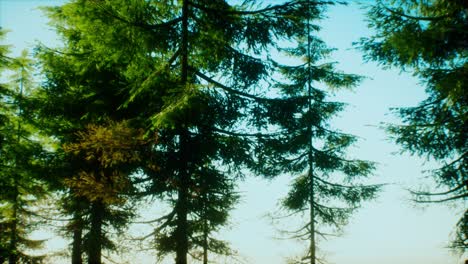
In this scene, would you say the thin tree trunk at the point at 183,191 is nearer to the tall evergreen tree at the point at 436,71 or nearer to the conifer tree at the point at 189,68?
the conifer tree at the point at 189,68

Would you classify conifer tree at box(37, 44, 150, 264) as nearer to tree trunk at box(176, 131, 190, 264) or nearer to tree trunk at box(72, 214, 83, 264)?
tree trunk at box(72, 214, 83, 264)

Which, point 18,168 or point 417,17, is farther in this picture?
point 18,168

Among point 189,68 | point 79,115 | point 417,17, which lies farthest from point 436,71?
point 79,115

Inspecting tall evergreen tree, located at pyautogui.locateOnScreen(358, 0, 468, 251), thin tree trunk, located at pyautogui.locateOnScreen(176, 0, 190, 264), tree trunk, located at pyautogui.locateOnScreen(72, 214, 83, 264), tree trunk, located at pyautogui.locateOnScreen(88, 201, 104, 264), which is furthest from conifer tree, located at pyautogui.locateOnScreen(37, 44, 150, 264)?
tall evergreen tree, located at pyautogui.locateOnScreen(358, 0, 468, 251)

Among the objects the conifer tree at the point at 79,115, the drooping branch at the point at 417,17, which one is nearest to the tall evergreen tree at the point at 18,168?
the conifer tree at the point at 79,115

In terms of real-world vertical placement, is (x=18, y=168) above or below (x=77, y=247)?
above

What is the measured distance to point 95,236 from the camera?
910 cm

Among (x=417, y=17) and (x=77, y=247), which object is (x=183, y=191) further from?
(x=417, y=17)

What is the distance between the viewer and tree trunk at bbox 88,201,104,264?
8.99 metres

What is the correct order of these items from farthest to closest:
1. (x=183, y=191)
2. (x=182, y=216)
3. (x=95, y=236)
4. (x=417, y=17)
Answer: (x=95, y=236) < (x=417, y=17) < (x=182, y=216) < (x=183, y=191)

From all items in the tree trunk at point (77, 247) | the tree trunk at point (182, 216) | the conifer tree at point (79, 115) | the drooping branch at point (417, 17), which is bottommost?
the tree trunk at point (77, 247)

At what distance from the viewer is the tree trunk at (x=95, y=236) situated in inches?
354

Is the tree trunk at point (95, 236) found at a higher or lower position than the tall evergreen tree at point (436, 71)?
lower

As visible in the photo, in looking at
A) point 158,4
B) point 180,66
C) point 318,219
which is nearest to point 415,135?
point 318,219
